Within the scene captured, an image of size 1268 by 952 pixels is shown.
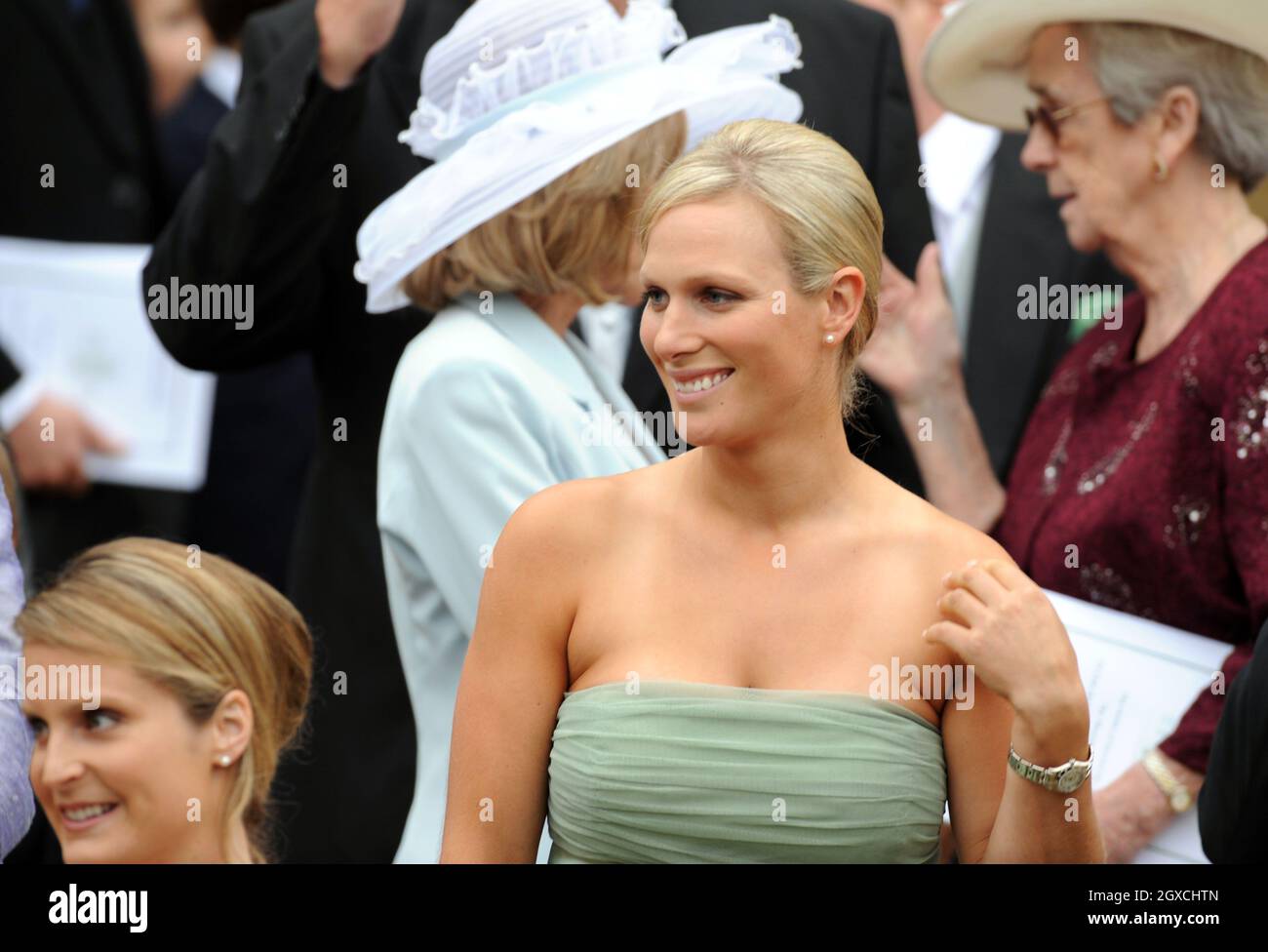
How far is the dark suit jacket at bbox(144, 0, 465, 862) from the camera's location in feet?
11.0

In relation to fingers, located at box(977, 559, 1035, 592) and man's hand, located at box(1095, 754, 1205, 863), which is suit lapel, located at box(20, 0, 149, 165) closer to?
man's hand, located at box(1095, 754, 1205, 863)

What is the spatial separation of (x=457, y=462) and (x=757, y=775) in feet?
2.64

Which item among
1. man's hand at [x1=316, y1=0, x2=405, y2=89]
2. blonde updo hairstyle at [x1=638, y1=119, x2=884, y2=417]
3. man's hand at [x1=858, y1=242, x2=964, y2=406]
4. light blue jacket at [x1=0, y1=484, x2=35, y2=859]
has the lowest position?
light blue jacket at [x1=0, y1=484, x2=35, y2=859]

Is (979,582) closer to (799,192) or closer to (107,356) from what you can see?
(799,192)

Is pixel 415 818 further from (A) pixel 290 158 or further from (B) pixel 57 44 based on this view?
→ (B) pixel 57 44

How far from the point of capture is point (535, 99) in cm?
311

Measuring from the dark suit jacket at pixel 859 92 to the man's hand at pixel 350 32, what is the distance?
0.67 m

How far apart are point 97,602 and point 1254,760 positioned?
5.35ft

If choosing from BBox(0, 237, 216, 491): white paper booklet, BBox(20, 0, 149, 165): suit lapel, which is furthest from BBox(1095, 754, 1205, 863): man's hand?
BBox(20, 0, 149, 165): suit lapel

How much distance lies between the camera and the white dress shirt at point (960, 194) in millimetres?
4297

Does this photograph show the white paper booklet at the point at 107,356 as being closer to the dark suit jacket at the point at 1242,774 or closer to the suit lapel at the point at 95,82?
the suit lapel at the point at 95,82

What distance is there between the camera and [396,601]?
304 cm

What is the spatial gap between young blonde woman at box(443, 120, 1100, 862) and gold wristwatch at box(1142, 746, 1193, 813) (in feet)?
2.60
